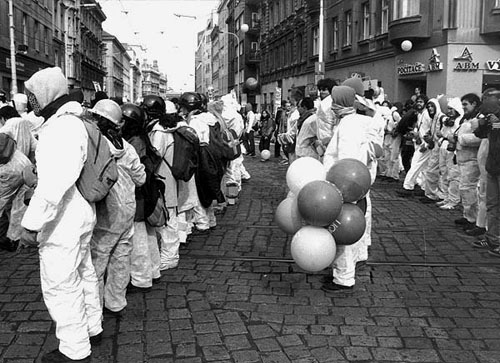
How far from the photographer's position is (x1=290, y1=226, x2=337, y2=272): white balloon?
187 inches

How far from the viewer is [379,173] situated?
14273mm

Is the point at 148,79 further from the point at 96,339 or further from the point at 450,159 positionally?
the point at 96,339

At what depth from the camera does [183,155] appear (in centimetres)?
584

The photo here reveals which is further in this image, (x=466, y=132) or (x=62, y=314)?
(x=466, y=132)

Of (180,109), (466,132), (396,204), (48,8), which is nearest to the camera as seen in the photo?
(180,109)

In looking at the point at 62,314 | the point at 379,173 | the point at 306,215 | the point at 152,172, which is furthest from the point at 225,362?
the point at 379,173

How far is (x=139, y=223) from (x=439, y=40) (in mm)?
17152

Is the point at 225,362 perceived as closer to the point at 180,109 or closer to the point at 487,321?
the point at 487,321

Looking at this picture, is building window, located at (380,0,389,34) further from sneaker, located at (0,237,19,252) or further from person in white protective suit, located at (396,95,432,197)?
sneaker, located at (0,237,19,252)

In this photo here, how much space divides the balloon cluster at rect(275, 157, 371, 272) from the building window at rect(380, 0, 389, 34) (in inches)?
780

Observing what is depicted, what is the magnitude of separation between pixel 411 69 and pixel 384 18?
3539mm

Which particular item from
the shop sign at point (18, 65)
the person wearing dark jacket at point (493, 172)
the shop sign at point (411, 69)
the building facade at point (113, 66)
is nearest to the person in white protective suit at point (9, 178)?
the person wearing dark jacket at point (493, 172)

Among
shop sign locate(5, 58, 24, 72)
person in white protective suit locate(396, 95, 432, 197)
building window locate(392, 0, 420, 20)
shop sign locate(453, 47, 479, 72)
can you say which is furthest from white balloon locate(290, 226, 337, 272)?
shop sign locate(5, 58, 24, 72)

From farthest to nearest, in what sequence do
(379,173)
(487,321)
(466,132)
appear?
1. (379,173)
2. (466,132)
3. (487,321)
